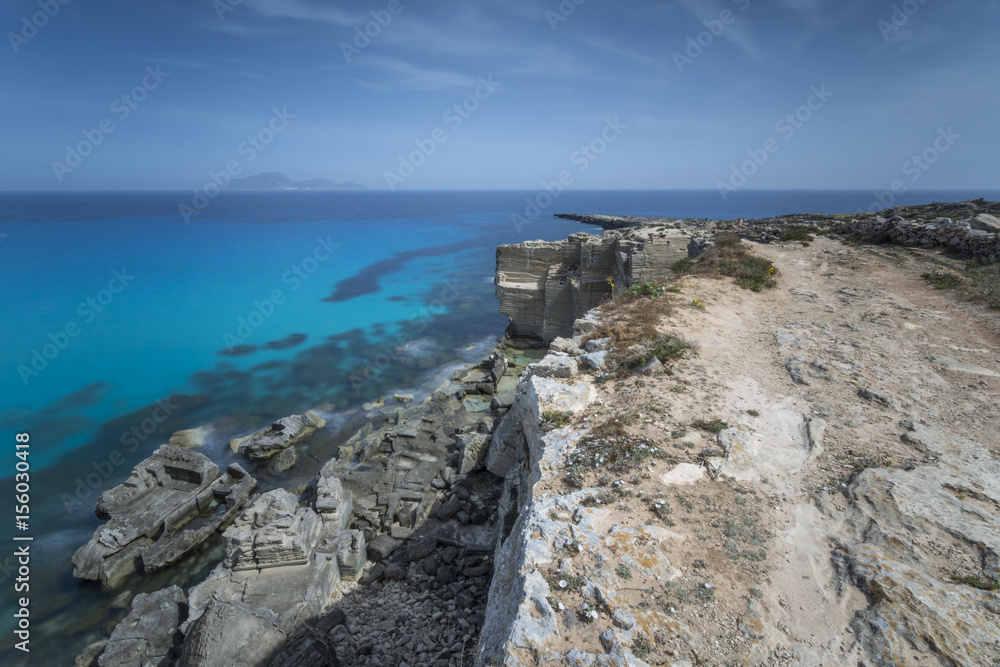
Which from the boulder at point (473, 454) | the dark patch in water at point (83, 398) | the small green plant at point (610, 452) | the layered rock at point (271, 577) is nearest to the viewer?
the small green plant at point (610, 452)

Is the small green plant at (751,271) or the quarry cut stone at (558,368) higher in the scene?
the small green plant at (751,271)

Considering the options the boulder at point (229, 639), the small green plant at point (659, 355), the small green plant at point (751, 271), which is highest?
the small green plant at point (751, 271)

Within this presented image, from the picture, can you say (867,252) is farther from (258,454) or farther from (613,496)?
(258,454)

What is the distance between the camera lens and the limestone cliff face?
20547 millimetres

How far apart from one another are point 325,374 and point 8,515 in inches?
454

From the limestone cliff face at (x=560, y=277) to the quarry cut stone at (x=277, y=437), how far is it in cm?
1145

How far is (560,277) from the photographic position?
2212cm

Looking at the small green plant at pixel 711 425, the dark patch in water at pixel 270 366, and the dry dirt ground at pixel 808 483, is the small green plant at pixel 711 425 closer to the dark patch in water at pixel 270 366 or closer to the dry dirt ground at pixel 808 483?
the dry dirt ground at pixel 808 483

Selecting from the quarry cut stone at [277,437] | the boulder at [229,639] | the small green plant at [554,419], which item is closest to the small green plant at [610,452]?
the small green plant at [554,419]

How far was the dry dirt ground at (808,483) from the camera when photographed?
373 cm

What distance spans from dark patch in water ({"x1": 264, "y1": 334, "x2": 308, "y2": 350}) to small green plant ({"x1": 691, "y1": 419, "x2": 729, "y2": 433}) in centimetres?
2546

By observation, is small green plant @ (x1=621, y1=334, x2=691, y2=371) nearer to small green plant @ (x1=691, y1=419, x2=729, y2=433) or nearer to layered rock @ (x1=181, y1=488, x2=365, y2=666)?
small green plant @ (x1=691, y1=419, x2=729, y2=433)

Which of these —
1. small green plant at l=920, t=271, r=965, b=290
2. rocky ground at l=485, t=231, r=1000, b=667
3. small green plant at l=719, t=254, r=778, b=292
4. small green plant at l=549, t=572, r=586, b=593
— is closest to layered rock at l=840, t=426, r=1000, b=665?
rocky ground at l=485, t=231, r=1000, b=667

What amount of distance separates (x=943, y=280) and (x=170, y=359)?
34678 millimetres
